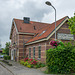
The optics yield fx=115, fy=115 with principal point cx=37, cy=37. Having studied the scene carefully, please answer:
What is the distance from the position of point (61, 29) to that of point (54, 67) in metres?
7.46

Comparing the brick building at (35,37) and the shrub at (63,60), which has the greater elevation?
the brick building at (35,37)

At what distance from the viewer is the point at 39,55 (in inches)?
631

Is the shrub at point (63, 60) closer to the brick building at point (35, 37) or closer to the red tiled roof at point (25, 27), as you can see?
the brick building at point (35, 37)

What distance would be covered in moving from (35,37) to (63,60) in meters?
10.4

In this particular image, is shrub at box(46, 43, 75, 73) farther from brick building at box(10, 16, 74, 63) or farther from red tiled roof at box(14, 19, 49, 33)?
red tiled roof at box(14, 19, 49, 33)

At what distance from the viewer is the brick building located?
14.9m

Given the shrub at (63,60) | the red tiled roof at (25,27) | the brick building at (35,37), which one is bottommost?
the shrub at (63,60)

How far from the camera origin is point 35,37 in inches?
758

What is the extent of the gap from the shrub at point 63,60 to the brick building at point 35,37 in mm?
2208

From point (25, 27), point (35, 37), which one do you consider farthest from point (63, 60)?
point (25, 27)

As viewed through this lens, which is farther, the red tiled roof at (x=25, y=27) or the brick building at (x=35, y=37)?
the red tiled roof at (x=25, y=27)

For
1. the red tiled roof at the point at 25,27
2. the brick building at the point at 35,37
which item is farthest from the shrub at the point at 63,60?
the red tiled roof at the point at 25,27

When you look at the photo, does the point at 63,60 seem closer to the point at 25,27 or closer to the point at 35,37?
the point at 35,37

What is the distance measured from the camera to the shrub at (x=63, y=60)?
30.2 ft
